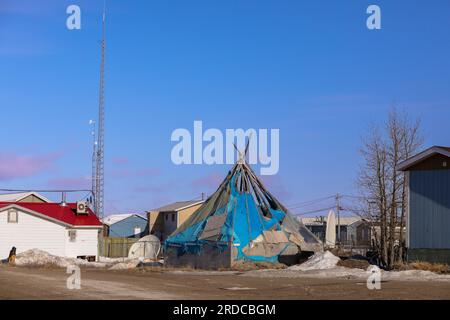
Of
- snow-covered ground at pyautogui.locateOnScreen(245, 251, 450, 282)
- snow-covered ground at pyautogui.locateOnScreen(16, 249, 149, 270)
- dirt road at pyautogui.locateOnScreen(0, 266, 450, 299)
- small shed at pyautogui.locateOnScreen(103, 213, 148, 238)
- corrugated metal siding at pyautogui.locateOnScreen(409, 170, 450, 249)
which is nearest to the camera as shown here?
dirt road at pyautogui.locateOnScreen(0, 266, 450, 299)

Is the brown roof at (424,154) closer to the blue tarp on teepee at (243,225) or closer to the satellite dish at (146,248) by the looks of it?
the blue tarp on teepee at (243,225)

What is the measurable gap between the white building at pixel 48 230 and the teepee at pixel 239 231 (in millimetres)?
12811

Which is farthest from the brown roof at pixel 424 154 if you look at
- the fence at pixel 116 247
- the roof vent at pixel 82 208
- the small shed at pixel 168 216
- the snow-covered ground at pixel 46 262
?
the small shed at pixel 168 216

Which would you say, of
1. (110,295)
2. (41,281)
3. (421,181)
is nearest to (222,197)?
(421,181)

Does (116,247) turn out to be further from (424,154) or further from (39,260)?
(424,154)

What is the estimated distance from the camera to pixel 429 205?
34.4 meters

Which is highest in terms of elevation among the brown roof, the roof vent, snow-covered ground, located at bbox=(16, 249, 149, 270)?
the brown roof

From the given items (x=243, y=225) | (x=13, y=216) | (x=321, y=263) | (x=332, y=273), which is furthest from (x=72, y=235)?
→ (x=332, y=273)

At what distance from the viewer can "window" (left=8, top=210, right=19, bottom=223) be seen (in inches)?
2136

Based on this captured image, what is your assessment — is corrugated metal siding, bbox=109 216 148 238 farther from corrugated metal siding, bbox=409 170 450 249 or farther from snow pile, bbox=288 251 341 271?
corrugated metal siding, bbox=409 170 450 249

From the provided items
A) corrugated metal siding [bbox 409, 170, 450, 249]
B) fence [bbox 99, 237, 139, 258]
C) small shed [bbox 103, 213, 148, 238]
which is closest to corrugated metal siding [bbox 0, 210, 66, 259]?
fence [bbox 99, 237, 139, 258]
